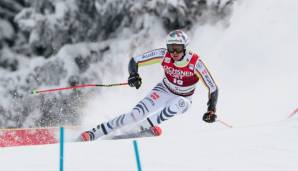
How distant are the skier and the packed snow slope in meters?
0.54

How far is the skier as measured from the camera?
686cm

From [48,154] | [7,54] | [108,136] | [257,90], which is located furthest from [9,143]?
[7,54]

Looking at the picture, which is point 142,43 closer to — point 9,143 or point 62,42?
point 62,42

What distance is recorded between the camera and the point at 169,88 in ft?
24.0

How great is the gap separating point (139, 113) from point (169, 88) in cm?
58

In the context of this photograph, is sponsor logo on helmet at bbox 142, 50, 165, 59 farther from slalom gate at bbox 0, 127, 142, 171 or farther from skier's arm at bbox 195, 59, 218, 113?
slalom gate at bbox 0, 127, 142, 171

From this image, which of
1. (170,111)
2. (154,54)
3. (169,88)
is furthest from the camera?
(169,88)

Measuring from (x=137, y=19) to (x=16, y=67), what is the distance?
334 cm

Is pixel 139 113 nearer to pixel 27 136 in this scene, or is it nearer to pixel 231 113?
pixel 27 136

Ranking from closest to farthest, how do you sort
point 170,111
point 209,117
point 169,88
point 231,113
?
point 209,117, point 170,111, point 169,88, point 231,113

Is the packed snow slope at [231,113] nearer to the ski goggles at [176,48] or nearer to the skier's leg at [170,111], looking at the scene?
the skier's leg at [170,111]

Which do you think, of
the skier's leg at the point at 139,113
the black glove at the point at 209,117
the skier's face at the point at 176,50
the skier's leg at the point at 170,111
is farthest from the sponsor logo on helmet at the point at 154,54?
the black glove at the point at 209,117

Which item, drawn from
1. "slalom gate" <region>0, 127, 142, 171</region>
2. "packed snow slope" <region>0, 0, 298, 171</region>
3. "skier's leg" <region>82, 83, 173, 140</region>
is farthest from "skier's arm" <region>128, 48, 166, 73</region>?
"slalom gate" <region>0, 127, 142, 171</region>

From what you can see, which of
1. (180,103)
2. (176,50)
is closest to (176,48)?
(176,50)
